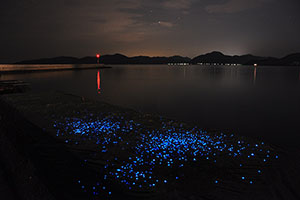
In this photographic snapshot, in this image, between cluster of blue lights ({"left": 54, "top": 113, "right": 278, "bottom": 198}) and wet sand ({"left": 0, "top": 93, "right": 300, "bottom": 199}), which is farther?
cluster of blue lights ({"left": 54, "top": 113, "right": 278, "bottom": 198})

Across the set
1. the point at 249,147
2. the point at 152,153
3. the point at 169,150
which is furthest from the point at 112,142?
the point at 249,147

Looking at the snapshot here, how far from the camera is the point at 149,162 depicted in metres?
4.73

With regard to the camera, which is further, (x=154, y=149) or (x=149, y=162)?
(x=154, y=149)

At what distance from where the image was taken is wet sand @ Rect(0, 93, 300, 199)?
147 inches

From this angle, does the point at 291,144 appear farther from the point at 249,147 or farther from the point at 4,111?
the point at 4,111

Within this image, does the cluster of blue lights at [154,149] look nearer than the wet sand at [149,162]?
No

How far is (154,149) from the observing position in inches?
214

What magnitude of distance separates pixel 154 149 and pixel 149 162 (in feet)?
2.41

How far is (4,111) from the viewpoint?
9.73 m

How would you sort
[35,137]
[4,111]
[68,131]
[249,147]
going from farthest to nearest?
[4,111] → [68,131] → [35,137] → [249,147]

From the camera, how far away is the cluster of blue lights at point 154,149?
13.6 ft

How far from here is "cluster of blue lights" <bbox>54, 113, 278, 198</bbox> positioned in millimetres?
4145

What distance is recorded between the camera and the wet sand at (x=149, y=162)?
373cm

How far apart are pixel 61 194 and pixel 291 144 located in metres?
7.51
